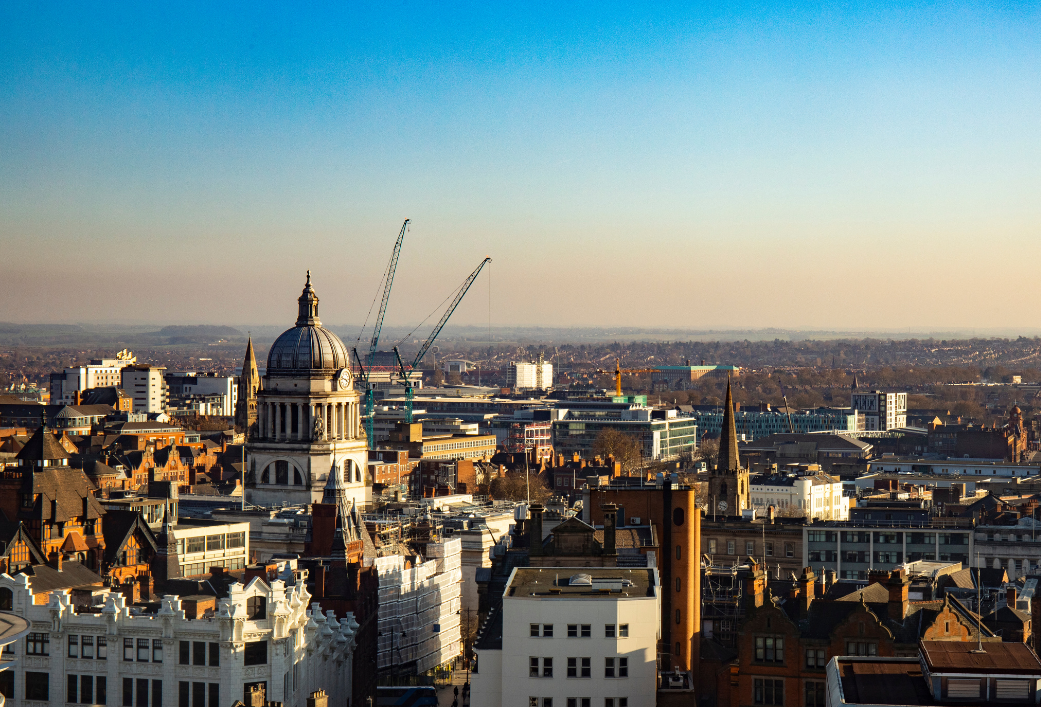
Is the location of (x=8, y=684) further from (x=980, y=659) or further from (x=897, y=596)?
(x=980, y=659)

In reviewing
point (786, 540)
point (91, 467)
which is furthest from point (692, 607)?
point (91, 467)

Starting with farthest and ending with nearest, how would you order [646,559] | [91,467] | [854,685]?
[91,467] < [646,559] < [854,685]

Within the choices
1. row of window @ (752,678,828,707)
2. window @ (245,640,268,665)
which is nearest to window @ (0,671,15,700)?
window @ (245,640,268,665)

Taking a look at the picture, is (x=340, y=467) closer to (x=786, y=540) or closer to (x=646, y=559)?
(x=786, y=540)

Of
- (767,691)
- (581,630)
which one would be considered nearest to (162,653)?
(581,630)

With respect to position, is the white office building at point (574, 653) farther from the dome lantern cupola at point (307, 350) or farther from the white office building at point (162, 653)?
the dome lantern cupola at point (307, 350)

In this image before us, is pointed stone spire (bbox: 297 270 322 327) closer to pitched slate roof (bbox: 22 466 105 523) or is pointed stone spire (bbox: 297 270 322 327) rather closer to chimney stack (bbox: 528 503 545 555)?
pitched slate roof (bbox: 22 466 105 523)
